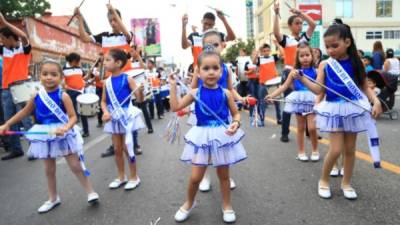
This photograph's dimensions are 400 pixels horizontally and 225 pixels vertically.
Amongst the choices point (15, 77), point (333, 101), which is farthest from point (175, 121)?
point (15, 77)

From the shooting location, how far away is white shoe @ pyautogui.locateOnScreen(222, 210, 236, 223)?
3.71 m

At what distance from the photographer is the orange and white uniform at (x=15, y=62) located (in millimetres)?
7129

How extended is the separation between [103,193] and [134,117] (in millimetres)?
977

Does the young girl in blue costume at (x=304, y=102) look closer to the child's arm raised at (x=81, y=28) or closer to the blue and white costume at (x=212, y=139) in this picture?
the blue and white costume at (x=212, y=139)

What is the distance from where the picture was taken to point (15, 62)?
23.6 ft

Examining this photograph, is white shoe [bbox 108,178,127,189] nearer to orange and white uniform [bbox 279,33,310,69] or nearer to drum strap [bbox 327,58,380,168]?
drum strap [bbox 327,58,380,168]

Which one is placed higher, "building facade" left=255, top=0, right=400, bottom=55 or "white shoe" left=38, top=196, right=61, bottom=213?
"building facade" left=255, top=0, right=400, bottom=55

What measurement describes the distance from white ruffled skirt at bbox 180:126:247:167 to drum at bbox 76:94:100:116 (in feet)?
13.4

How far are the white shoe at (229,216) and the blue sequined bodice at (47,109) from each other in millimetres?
2010

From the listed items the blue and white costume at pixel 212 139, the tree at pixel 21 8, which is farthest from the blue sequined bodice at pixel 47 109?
the tree at pixel 21 8

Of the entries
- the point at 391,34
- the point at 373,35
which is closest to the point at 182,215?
the point at 373,35

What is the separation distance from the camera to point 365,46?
46.8 m

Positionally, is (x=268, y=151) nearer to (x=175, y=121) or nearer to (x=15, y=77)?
(x=175, y=121)

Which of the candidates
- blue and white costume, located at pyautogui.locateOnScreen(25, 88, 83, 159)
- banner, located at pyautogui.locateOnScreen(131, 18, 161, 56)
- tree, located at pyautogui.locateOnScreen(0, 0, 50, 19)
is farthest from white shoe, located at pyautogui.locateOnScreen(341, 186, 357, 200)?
banner, located at pyautogui.locateOnScreen(131, 18, 161, 56)
